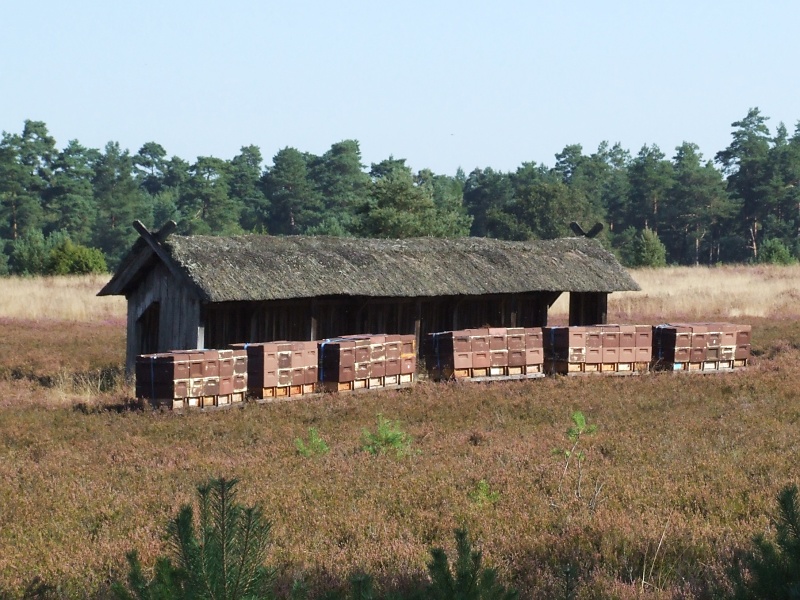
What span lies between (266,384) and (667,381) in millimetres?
10086

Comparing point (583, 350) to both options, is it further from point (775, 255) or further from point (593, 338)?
point (775, 255)

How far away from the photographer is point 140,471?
14172mm

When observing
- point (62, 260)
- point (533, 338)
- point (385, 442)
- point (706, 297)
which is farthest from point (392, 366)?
point (62, 260)

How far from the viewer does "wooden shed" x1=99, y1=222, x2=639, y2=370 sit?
2272cm

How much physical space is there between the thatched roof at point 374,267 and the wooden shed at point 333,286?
0.12 feet

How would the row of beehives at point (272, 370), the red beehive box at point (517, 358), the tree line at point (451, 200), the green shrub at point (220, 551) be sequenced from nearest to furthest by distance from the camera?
the green shrub at point (220, 551) < the row of beehives at point (272, 370) < the red beehive box at point (517, 358) < the tree line at point (451, 200)

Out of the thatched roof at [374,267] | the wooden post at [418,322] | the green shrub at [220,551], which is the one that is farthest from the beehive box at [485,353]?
the green shrub at [220,551]

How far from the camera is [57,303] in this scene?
4153 centimetres

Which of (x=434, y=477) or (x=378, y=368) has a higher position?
(x=378, y=368)

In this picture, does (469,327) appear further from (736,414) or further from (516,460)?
(516,460)

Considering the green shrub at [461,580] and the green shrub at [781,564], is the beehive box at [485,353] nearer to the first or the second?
the green shrub at [781,564]

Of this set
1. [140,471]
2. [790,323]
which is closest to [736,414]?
[140,471]

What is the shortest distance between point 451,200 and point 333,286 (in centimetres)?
5657

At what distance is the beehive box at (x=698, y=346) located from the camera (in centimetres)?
2653
